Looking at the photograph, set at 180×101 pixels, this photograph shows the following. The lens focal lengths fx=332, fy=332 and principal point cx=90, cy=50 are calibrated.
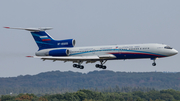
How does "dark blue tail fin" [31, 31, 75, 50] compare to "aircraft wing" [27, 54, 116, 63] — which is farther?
"dark blue tail fin" [31, 31, 75, 50]

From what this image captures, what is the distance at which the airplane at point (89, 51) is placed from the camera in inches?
2301

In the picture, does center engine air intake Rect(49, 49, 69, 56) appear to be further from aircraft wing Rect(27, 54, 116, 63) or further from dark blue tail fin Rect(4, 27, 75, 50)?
dark blue tail fin Rect(4, 27, 75, 50)

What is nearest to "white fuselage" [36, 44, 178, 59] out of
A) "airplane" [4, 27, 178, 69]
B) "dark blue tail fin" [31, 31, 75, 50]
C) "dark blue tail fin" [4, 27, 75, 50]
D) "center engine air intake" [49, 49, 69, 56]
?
"airplane" [4, 27, 178, 69]

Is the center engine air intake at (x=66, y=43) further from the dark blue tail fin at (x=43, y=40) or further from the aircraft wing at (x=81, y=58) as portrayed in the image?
the aircraft wing at (x=81, y=58)

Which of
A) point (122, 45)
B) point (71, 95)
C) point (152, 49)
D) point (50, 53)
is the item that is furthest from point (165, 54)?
point (71, 95)

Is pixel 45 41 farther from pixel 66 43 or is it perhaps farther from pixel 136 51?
pixel 136 51

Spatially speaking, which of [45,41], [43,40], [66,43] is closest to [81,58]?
[66,43]

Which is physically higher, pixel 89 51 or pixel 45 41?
pixel 45 41

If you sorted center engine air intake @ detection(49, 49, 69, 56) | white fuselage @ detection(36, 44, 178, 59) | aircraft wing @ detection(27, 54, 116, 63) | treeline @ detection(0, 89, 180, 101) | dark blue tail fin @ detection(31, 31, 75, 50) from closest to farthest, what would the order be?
white fuselage @ detection(36, 44, 178, 59)
aircraft wing @ detection(27, 54, 116, 63)
center engine air intake @ detection(49, 49, 69, 56)
dark blue tail fin @ detection(31, 31, 75, 50)
treeline @ detection(0, 89, 180, 101)

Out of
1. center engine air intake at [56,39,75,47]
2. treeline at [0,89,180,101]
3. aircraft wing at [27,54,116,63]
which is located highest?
center engine air intake at [56,39,75,47]

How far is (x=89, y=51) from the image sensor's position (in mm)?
62938

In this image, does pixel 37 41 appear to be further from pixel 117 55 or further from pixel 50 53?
pixel 117 55

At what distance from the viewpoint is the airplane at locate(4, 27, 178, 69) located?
192 ft

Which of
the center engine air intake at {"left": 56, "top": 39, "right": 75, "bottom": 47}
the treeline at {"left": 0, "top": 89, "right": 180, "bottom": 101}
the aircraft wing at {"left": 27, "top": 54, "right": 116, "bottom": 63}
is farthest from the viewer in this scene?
the treeline at {"left": 0, "top": 89, "right": 180, "bottom": 101}
